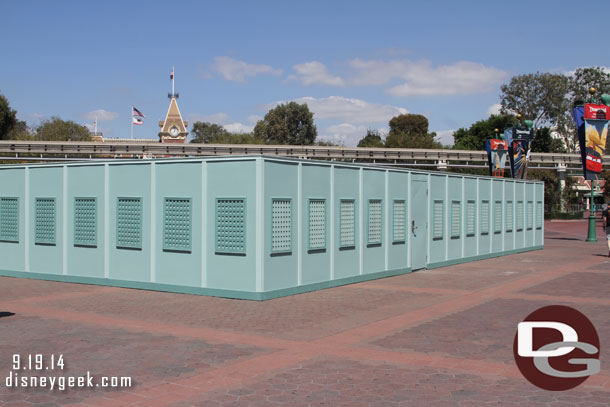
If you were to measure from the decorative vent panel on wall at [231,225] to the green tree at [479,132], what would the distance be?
94173mm

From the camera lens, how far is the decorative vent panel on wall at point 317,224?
16.4 m

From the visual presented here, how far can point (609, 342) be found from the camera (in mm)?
10211

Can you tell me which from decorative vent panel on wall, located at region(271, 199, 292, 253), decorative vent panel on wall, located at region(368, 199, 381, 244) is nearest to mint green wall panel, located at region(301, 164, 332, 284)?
decorative vent panel on wall, located at region(271, 199, 292, 253)

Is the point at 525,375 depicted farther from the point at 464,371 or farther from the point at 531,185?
the point at 531,185

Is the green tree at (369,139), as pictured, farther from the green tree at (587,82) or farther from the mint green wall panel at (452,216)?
the mint green wall panel at (452,216)

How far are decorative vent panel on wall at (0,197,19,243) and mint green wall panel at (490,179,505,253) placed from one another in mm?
17318

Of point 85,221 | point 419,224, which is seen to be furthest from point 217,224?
point 419,224

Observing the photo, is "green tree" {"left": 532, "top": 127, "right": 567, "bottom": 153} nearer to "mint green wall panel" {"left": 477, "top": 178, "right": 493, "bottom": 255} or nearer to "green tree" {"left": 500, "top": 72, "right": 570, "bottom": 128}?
"green tree" {"left": 500, "top": 72, "right": 570, "bottom": 128}

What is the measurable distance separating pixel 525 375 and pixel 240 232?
26.5ft

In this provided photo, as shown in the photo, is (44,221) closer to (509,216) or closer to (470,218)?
(470,218)

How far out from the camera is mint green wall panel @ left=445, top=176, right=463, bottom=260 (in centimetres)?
2323

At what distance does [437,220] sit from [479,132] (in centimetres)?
9494

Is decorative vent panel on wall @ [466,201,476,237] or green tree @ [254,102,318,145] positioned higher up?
green tree @ [254,102,318,145]

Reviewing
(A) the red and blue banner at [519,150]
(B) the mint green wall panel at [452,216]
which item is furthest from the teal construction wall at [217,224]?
(A) the red and blue banner at [519,150]
